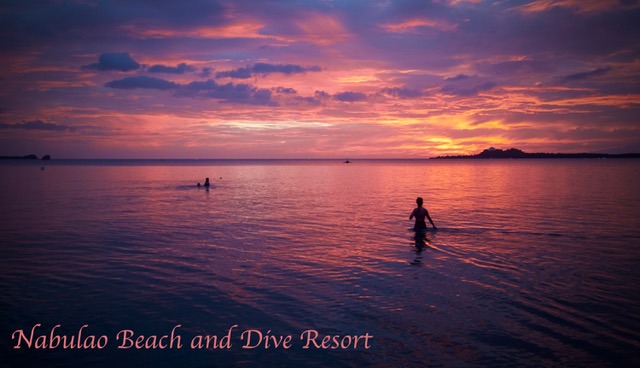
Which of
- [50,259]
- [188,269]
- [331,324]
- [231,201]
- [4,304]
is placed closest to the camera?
[331,324]

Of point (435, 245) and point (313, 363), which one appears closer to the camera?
point (313, 363)

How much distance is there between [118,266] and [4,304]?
4.78 metres

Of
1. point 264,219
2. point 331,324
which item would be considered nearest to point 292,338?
point 331,324

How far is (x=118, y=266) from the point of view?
57.2 ft

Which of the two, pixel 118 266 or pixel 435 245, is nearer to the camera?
pixel 118 266

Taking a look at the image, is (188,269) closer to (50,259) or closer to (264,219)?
(50,259)

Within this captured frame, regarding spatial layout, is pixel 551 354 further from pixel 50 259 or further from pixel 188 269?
pixel 50 259

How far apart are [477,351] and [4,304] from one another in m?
15.0

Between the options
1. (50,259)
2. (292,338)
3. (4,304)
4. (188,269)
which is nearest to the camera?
(292,338)

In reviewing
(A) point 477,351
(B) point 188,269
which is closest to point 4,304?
(B) point 188,269

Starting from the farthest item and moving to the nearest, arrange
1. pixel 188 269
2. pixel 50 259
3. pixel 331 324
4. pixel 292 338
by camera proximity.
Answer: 1. pixel 50 259
2. pixel 188 269
3. pixel 331 324
4. pixel 292 338

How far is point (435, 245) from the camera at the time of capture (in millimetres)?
21688

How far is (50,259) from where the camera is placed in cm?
1864

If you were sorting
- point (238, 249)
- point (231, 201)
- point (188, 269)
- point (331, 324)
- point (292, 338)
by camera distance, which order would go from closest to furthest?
point (292, 338), point (331, 324), point (188, 269), point (238, 249), point (231, 201)
